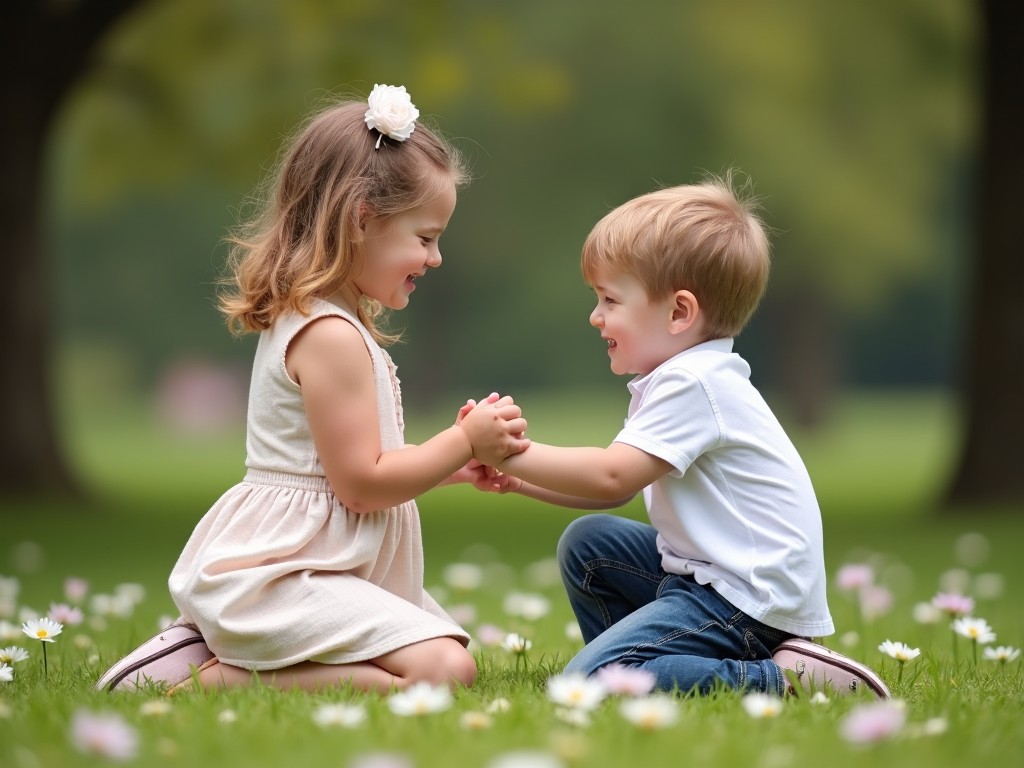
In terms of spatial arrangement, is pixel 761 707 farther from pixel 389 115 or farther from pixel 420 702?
pixel 389 115

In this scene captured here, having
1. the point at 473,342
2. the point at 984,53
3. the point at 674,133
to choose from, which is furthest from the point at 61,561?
the point at 473,342

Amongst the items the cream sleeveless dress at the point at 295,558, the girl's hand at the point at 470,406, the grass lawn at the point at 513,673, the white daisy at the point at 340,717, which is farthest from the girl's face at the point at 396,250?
the white daisy at the point at 340,717

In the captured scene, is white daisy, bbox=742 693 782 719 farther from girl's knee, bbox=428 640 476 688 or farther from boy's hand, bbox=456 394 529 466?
boy's hand, bbox=456 394 529 466

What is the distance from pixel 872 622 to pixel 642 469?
1740mm

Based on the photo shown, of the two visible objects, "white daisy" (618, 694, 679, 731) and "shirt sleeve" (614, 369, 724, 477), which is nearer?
"white daisy" (618, 694, 679, 731)

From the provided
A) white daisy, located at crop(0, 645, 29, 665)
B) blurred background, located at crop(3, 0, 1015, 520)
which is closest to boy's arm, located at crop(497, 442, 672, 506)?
blurred background, located at crop(3, 0, 1015, 520)

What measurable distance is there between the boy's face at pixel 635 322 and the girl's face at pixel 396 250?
0.43 m

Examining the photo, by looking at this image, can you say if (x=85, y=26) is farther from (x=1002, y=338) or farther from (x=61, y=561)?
(x=1002, y=338)

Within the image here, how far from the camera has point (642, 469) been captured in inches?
124

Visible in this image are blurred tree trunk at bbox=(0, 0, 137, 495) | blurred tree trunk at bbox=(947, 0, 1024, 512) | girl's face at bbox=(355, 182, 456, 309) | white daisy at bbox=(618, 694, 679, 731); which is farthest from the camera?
blurred tree trunk at bbox=(0, 0, 137, 495)

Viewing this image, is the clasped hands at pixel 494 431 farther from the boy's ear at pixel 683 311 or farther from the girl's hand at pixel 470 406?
the boy's ear at pixel 683 311

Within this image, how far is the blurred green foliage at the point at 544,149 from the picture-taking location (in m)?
11.7

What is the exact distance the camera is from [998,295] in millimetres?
9414

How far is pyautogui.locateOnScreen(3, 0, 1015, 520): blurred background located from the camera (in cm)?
1133
